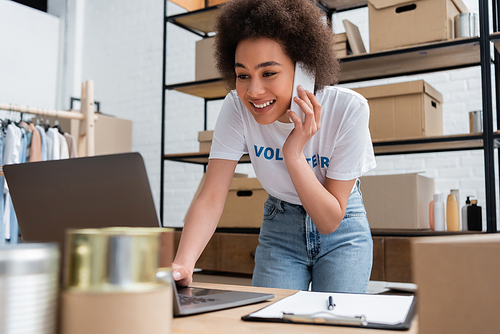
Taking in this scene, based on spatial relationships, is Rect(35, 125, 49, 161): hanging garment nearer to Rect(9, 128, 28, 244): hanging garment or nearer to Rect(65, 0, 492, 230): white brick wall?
Rect(9, 128, 28, 244): hanging garment

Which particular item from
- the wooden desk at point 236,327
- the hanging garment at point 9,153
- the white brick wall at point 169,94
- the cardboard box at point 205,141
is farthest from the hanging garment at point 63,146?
the wooden desk at point 236,327

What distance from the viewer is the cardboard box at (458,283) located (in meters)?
0.38

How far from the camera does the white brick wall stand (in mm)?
2811

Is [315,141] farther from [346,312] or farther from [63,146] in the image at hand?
[63,146]

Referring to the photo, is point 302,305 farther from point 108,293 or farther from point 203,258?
point 203,258

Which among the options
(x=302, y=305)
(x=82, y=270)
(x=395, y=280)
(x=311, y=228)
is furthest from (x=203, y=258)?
(x=82, y=270)

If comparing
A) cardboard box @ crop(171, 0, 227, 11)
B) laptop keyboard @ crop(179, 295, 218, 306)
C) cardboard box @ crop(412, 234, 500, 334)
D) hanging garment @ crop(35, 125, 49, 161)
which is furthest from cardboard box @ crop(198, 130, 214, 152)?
cardboard box @ crop(412, 234, 500, 334)

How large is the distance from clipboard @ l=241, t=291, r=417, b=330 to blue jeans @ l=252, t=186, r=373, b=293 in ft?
1.45

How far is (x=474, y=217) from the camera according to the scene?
7.06ft

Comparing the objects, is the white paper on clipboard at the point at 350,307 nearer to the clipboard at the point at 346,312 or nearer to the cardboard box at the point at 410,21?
the clipboard at the point at 346,312

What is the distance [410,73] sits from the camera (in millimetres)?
2609

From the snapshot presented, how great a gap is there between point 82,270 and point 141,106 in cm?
406

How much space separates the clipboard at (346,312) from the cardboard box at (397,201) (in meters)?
1.51

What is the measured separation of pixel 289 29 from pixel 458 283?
907mm
